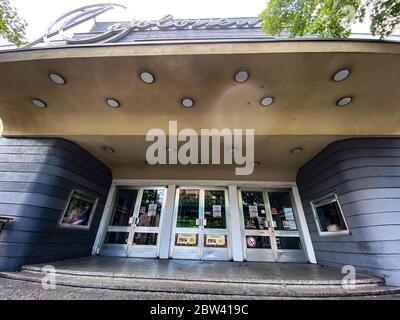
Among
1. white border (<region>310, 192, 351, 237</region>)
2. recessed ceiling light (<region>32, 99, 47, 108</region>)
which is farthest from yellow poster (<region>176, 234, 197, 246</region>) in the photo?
recessed ceiling light (<region>32, 99, 47, 108</region>)

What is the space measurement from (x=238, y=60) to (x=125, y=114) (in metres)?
2.15

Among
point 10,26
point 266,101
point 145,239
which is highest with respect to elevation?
point 10,26

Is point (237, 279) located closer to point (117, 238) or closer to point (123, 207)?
point (117, 238)

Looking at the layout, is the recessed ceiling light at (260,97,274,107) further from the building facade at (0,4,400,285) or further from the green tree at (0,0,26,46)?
the green tree at (0,0,26,46)

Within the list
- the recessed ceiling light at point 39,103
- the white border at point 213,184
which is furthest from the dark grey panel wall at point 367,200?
the recessed ceiling light at point 39,103

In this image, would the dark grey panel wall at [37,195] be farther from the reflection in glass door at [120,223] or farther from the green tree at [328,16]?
the green tree at [328,16]

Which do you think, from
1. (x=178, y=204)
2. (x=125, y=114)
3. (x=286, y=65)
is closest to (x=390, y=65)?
(x=286, y=65)

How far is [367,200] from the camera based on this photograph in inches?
114

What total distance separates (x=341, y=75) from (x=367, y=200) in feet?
6.57

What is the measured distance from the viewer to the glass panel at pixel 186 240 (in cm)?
443

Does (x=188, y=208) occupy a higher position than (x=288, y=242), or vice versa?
(x=188, y=208)

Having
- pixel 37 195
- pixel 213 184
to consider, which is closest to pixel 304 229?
pixel 213 184

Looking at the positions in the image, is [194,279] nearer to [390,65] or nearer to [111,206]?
[111,206]

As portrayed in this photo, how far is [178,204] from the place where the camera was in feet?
15.9
